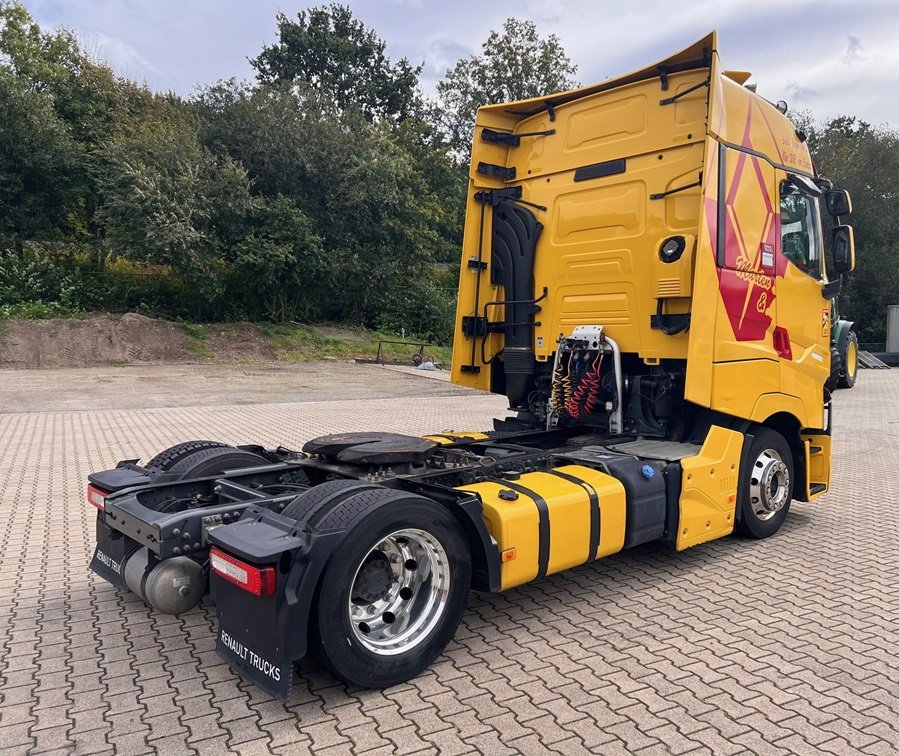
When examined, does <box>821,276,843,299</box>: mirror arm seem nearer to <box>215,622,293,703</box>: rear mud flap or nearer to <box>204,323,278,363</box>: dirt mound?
<box>215,622,293,703</box>: rear mud flap

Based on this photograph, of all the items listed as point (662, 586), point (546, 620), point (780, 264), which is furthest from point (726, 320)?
point (546, 620)

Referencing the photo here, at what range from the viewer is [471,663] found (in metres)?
3.62

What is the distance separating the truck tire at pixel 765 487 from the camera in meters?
5.51

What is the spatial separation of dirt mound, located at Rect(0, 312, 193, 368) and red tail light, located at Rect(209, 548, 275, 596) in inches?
848

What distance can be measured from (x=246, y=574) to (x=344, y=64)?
47.2 meters

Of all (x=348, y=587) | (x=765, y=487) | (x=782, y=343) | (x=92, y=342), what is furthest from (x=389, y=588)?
(x=92, y=342)

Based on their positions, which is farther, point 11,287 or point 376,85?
point 376,85

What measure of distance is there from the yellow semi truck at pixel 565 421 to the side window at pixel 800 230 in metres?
0.03

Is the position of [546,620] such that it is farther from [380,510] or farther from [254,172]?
[254,172]

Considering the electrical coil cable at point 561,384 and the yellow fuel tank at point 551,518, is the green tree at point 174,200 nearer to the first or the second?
the electrical coil cable at point 561,384

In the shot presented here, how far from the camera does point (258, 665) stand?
304 centimetres

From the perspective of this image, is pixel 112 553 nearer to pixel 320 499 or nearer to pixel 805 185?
pixel 320 499

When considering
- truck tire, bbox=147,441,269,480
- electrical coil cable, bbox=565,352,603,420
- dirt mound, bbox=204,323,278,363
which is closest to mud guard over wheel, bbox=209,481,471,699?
truck tire, bbox=147,441,269,480

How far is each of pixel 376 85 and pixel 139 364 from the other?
94.8ft
